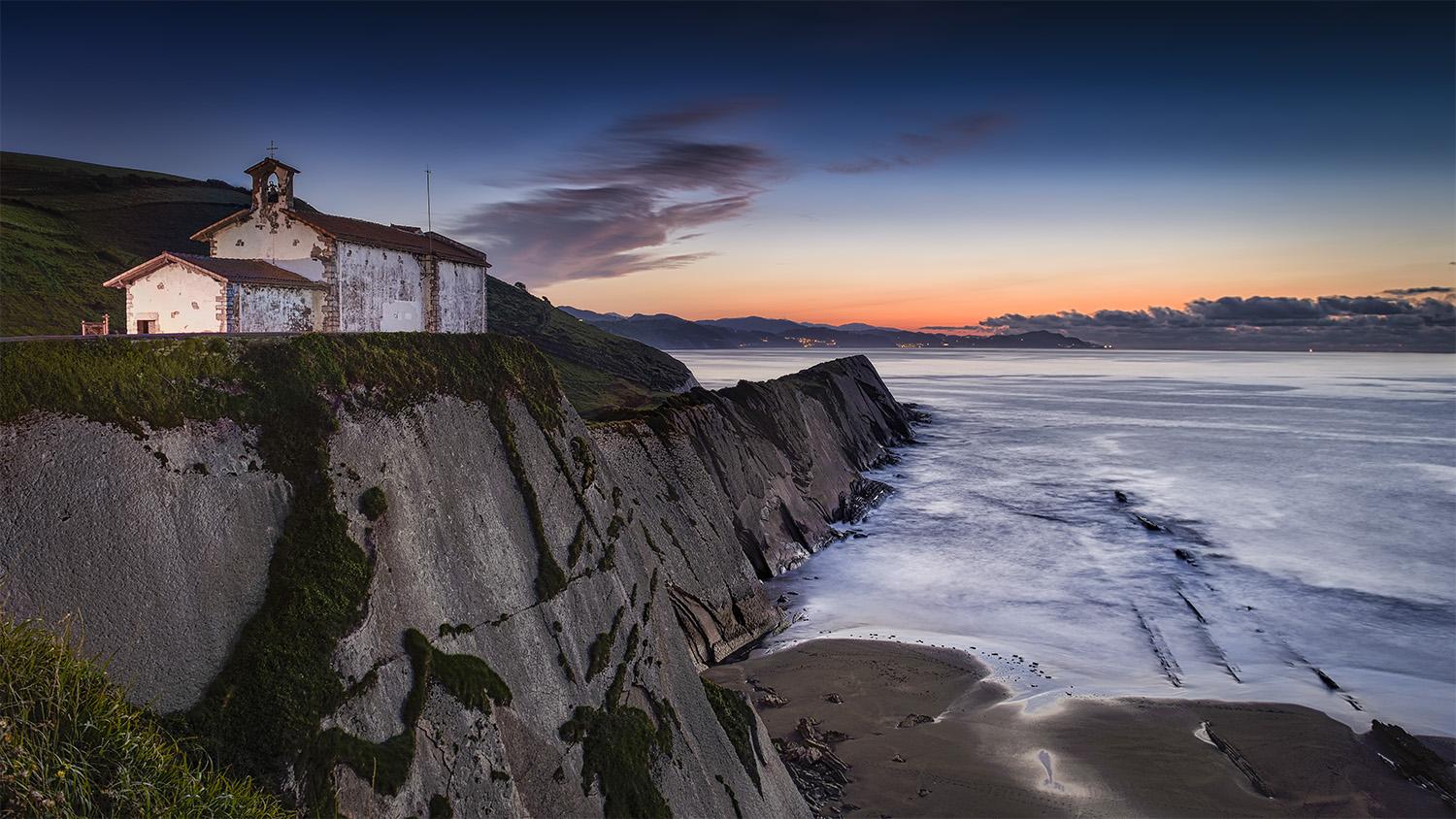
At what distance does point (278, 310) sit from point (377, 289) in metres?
3.90

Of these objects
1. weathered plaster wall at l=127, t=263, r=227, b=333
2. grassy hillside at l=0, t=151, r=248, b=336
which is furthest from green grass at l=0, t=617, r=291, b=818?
grassy hillside at l=0, t=151, r=248, b=336

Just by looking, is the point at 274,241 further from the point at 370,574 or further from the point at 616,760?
the point at 616,760

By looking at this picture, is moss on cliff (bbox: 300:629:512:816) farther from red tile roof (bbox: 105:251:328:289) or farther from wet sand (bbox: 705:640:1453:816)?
red tile roof (bbox: 105:251:328:289)

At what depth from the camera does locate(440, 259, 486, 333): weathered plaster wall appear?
28453 millimetres

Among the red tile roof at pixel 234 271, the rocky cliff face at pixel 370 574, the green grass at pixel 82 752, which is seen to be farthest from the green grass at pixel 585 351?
the green grass at pixel 82 752

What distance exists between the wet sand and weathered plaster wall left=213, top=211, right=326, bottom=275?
671 inches

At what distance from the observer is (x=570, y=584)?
11.7 meters

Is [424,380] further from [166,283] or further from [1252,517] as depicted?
[1252,517]

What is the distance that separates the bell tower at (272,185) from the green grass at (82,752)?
797 inches

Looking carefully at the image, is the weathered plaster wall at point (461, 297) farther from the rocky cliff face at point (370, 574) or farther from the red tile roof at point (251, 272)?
the rocky cliff face at point (370, 574)

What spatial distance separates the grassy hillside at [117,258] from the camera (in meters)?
50.4

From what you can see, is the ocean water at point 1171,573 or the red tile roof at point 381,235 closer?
the ocean water at point 1171,573

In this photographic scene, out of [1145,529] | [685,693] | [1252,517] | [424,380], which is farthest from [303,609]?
[1252,517]

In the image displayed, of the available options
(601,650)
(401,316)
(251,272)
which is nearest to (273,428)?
(601,650)
